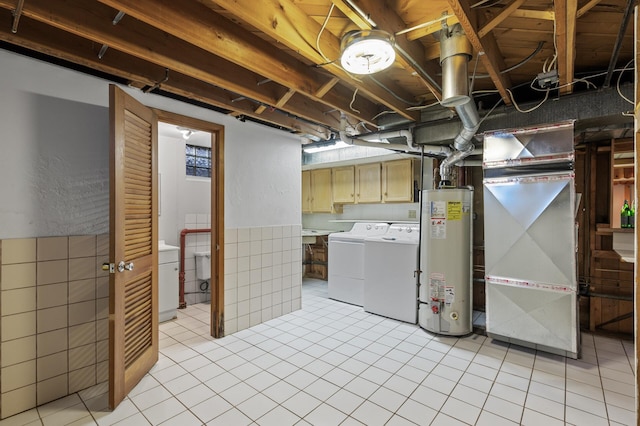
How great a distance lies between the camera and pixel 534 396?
214 cm

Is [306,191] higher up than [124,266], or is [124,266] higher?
[306,191]

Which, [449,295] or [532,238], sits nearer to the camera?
[532,238]

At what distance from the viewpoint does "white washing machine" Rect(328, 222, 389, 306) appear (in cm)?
A: 415

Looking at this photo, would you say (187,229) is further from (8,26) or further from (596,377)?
(596,377)

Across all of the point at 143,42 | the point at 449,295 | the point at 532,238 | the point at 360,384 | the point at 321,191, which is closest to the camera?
the point at 143,42

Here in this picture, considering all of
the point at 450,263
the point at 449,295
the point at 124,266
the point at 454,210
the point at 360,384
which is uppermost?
the point at 454,210

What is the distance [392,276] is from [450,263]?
0.72 meters

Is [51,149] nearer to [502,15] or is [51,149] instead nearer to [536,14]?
[502,15]

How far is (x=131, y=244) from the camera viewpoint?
2154 millimetres

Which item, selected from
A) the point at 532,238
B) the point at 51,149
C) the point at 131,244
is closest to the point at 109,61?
the point at 51,149

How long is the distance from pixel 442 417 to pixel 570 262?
5.64 ft

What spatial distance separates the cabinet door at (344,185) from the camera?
16.4 ft

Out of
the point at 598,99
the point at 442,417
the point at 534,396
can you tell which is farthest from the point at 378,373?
the point at 598,99

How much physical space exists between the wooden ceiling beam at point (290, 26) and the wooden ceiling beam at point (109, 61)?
912 mm
